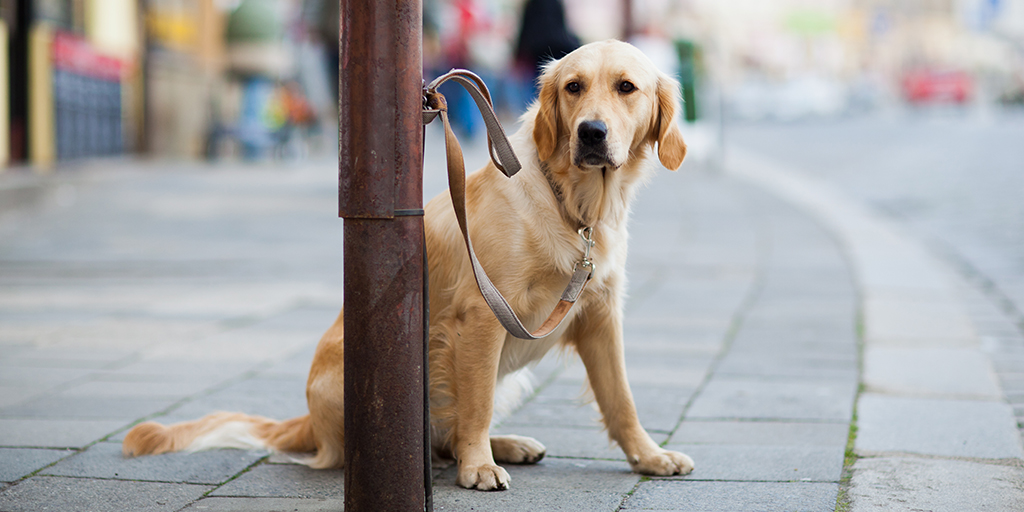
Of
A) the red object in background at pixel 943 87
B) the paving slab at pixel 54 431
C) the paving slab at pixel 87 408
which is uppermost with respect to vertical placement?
the red object in background at pixel 943 87

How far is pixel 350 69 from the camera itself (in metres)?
2.16

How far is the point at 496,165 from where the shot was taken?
2697 millimetres

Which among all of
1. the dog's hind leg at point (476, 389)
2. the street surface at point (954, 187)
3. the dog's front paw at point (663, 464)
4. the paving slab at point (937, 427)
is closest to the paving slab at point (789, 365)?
the paving slab at point (937, 427)

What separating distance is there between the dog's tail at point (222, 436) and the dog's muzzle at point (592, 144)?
1152 mm

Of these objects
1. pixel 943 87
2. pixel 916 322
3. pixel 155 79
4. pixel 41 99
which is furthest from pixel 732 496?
pixel 943 87

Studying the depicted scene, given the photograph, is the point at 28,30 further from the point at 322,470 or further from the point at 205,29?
the point at 322,470

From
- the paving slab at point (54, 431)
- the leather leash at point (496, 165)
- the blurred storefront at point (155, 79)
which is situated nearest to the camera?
the leather leash at point (496, 165)

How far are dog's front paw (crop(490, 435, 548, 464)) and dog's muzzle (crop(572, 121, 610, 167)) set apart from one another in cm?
89

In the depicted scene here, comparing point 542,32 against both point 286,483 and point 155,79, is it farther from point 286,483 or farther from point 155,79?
point 155,79

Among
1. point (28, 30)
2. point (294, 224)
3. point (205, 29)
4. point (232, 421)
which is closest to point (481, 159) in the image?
point (294, 224)

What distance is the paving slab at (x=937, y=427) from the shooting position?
3025 mm

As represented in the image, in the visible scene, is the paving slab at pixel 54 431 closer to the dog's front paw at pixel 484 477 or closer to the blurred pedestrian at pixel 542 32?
the dog's front paw at pixel 484 477

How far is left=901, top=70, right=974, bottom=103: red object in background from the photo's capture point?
4912 centimetres

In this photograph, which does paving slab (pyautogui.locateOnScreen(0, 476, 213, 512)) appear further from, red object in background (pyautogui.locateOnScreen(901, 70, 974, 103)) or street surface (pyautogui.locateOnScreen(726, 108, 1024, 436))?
red object in background (pyautogui.locateOnScreen(901, 70, 974, 103))
